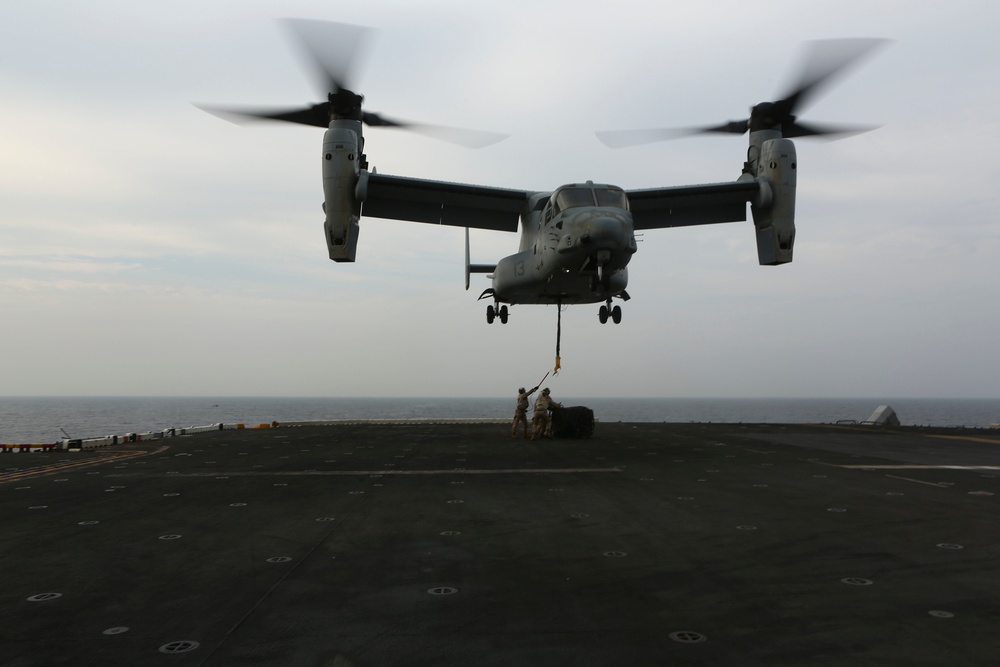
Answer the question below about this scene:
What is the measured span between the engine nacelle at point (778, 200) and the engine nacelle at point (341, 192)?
13.9 metres

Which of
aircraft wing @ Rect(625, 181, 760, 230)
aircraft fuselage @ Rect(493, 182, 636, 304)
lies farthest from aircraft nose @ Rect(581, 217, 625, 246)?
aircraft wing @ Rect(625, 181, 760, 230)

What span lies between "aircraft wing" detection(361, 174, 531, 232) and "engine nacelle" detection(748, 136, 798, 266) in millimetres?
8735

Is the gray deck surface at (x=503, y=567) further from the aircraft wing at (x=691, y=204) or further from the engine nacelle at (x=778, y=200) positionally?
the aircraft wing at (x=691, y=204)

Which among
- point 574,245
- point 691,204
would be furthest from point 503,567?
point 691,204

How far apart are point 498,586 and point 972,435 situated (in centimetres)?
2611

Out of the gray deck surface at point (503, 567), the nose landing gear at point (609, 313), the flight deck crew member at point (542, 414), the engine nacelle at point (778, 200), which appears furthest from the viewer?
the nose landing gear at point (609, 313)

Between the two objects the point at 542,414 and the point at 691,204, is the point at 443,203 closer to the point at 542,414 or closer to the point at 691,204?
the point at 542,414

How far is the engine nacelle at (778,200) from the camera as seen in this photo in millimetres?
21422

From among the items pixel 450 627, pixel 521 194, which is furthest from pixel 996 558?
pixel 521 194

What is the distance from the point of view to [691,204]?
24766mm

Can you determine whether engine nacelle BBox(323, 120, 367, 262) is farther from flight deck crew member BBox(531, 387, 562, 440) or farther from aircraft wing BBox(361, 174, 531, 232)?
flight deck crew member BBox(531, 387, 562, 440)

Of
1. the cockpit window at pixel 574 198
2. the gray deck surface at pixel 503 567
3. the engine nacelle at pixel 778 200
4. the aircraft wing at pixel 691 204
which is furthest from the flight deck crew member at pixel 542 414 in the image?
the engine nacelle at pixel 778 200

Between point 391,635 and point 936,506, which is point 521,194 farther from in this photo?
point 391,635

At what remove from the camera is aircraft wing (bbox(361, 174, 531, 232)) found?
22.6m
